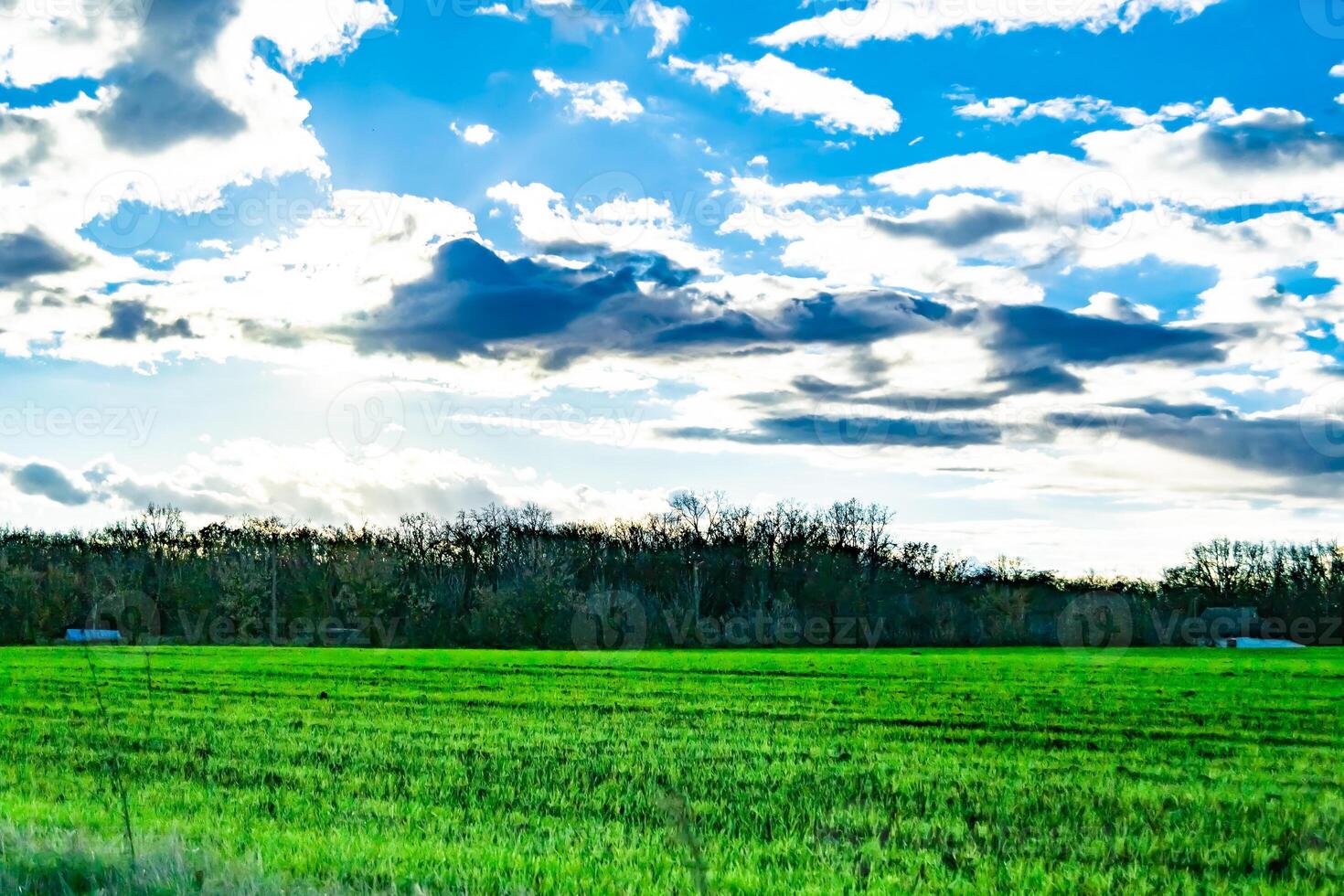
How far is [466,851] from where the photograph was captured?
664cm

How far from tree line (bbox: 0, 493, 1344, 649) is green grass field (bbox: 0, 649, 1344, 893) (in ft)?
176

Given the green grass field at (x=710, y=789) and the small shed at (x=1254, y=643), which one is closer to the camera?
the green grass field at (x=710, y=789)

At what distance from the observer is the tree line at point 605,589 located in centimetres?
7831

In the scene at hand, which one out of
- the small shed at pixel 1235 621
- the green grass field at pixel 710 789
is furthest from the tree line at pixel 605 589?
the green grass field at pixel 710 789

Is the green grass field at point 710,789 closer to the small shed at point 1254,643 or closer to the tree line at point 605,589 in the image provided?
the tree line at point 605,589

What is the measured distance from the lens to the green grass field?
20.9 feet

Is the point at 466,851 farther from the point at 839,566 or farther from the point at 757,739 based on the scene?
the point at 839,566

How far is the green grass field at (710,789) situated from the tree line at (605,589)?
5350 cm

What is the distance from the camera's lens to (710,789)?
919 cm

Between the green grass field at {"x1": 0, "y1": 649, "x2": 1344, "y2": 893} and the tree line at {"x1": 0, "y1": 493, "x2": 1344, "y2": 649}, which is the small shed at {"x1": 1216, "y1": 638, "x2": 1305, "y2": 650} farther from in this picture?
the green grass field at {"x1": 0, "y1": 649, "x2": 1344, "y2": 893}

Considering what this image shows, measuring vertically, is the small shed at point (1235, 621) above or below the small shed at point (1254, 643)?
above

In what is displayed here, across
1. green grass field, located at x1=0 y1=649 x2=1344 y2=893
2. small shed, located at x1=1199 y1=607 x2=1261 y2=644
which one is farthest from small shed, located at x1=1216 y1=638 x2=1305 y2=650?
green grass field, located at x1=0 y1=649 x2=1344 y2=893

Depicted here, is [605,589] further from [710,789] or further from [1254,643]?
[710,789]

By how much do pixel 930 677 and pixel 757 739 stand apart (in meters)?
15.0
